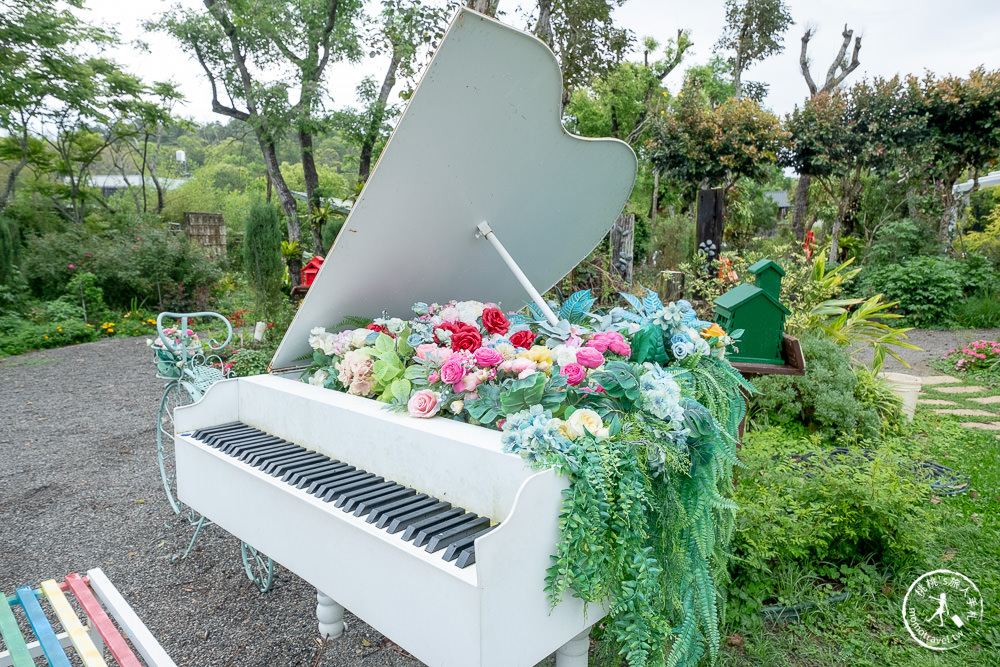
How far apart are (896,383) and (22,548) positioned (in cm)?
636

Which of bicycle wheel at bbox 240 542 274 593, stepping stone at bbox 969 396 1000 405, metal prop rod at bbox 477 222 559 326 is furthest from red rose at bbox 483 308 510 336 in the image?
stepping stone at bbox 969 396 1000 405

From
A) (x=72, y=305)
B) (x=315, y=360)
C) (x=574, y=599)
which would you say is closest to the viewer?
(x=574, y=599)

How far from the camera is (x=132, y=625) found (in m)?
1.62

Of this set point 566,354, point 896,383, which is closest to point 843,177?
point 896,383

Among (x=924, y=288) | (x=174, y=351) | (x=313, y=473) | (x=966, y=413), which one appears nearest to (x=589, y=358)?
(x=313, y=473)

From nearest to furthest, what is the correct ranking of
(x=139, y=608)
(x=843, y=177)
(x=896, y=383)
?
(x=139, y=608)
(x=896, y=383)
(x=843, y=177)

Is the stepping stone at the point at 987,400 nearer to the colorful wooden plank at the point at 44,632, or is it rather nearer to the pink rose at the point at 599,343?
the pink rose at the point at 599,343

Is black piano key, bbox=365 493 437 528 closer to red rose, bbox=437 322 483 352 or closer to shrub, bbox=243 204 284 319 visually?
red rose, bbox=437 322 483 352

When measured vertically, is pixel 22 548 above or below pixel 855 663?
below

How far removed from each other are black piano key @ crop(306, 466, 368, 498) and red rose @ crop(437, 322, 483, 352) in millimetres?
483

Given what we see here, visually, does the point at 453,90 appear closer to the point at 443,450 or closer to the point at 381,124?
the point at 443,450

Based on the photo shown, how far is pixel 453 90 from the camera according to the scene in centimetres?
157

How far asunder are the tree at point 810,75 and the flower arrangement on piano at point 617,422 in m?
15.2

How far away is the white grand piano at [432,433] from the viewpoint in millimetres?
1163
